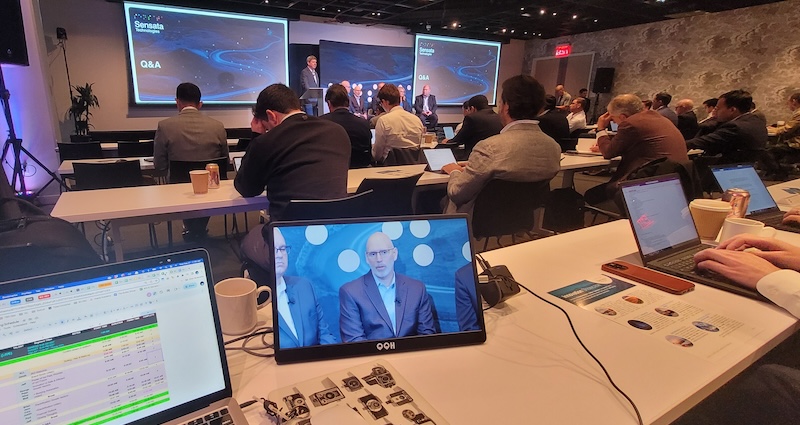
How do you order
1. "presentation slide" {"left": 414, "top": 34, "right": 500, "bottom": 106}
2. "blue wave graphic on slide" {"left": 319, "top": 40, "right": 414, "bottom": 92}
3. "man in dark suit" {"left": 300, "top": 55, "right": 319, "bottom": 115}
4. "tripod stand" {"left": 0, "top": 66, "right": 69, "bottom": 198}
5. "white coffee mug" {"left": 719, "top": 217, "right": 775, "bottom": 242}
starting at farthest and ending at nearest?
"presentation slide" {"left": 414, "top": 34, "right": 500, "bottom": 106}, "blue wave graphic on slide" {"left": 319, "top": 40, "right": 414, "bottom": 92}, "man in dark suit" {"left": 300, "top": 55, "right": 319, "bottom": 115}, "tripod stand" {"left": 0, "top": 66, "right": 69, "bottom": 198}, "white coffee mug" {"left": 719, "top": 217, "right": 775, "bottom": 242}

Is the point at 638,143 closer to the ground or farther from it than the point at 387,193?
farther from it

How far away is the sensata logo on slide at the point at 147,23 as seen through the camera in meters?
6.46

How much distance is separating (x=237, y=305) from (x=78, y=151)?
157 inches

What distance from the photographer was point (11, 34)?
13.0ft

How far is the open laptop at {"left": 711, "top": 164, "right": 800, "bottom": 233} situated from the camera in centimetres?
184

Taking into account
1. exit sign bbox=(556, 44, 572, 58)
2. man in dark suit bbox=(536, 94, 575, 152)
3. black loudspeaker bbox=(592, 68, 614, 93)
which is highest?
exit sign bbox=(556, 44, 572, 58)

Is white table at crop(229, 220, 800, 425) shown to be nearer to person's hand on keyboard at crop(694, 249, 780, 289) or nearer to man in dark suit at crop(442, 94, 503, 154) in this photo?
person's hand on keyboard at crop(694, 249, 780, 289)

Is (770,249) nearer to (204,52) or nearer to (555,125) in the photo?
(555,125)

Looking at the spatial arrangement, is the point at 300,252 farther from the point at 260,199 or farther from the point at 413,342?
the point at 260,199

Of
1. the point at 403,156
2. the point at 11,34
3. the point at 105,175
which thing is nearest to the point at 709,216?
the point at 403,156

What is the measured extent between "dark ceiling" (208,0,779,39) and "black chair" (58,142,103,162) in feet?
13.7

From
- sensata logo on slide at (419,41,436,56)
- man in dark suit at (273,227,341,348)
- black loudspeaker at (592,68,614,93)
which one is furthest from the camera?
black loudspeaker at (592,68,614,93)

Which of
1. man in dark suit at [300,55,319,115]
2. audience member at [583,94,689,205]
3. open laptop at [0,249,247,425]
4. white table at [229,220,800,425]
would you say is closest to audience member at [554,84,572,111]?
man in dark suit at [300,55,319,115]

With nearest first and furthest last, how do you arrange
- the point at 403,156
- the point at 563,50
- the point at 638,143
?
1. the point at 638,143
2. the point at 403,156
3. the point at 563,50
